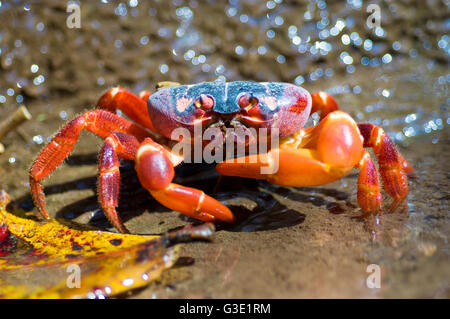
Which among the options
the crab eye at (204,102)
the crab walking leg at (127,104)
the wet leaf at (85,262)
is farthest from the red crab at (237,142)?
the wet leaf at (85,262)

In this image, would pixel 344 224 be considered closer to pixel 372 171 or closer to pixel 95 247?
pixel 372 171

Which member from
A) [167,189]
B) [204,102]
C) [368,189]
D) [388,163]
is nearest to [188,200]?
[167,189]

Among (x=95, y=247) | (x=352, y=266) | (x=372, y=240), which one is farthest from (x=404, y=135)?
(x=95, y=247)

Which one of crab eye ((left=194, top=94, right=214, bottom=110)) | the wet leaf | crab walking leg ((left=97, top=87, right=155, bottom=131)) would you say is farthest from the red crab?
the wet leaf

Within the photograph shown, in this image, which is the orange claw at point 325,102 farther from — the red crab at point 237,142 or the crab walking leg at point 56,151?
the crab walking leg at point 56,151

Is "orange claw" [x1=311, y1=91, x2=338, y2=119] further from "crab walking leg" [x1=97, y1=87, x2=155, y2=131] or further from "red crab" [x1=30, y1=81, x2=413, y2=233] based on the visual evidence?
"crab walking leg" [x1=97, y1=87, x2=155, y2=131]

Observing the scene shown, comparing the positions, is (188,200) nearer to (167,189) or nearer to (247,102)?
(167,189)

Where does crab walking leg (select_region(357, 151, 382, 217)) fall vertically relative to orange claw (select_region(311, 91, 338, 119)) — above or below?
below
